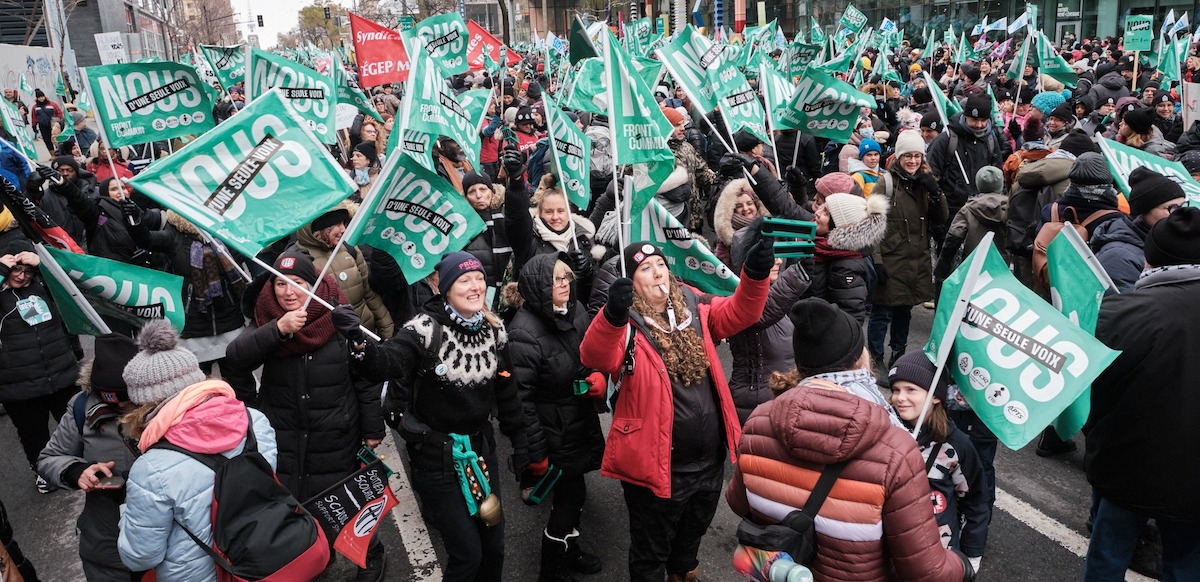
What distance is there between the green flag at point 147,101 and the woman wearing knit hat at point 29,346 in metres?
0.98

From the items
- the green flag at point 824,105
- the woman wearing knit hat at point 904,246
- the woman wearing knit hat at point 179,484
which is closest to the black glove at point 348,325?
the woman wearing knit hat at point 179,484

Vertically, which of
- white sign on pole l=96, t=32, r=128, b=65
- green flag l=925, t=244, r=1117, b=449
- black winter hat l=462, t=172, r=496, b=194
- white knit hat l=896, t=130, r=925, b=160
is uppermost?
white sign on pole l=96, t=32, r=128, b=65

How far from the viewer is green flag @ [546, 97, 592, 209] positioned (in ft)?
19.0

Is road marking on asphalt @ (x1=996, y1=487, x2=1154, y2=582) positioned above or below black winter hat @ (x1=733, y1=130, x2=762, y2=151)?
below

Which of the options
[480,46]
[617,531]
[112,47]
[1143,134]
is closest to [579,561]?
[617,531]

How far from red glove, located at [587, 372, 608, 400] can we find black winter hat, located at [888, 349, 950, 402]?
4.30 feet

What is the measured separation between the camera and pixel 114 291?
4320 mm

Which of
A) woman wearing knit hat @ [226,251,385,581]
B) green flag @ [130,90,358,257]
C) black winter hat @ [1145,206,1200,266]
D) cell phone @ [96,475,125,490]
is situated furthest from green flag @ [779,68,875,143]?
cell phone @ [96,475,125,490]

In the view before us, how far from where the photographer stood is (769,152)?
991 cm

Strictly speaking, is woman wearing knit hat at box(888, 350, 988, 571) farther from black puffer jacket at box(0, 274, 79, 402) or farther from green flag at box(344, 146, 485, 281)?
black puffer jacket at box(0, 274, 79, 402)

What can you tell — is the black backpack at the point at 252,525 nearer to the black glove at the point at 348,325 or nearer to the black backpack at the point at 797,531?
the black glove at the point at 348,325

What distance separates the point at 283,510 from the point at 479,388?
3.59 feet

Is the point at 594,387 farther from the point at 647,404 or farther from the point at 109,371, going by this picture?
the point at 109,371

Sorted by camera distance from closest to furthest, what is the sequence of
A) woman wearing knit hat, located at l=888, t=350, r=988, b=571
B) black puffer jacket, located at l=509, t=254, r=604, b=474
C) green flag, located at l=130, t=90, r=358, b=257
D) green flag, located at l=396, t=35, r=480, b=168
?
woman wearing knit hat, located at l=888, t=350, r=988, b=571 → green flag, located at l=130, t=90, r=358, b=257 → black puffer jacket, located at l=509, t=254, r=604, b=474 → green flag, located at l=396, t=35, r=480, b=168
